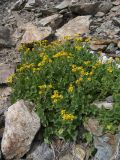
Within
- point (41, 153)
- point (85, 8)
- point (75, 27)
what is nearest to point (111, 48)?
point (75, 27)

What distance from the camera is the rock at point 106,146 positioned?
20.5ft

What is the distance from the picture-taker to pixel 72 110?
258 inches

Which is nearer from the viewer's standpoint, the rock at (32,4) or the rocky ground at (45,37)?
the rocky ground at (45,37)

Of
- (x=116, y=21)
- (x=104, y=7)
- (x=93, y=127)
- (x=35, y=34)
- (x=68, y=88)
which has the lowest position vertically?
(x=104, y=7)

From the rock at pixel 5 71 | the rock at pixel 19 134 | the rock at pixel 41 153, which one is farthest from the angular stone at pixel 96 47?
the rock at pixel 41 153

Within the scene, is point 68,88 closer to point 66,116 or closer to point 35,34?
point 66,116

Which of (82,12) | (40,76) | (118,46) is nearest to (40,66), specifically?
(40,76)

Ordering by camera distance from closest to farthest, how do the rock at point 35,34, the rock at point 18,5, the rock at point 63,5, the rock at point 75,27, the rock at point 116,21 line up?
the rock at point 35,34, the rock at point 116,21, the rock at point 75,27, the rock at point 63,5, the rock at point 18,5

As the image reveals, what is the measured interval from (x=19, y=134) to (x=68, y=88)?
49.7 inches

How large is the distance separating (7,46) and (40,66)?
8.86ft

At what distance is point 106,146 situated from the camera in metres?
6.37

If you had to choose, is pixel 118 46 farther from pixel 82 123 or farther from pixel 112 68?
pixel 82 123

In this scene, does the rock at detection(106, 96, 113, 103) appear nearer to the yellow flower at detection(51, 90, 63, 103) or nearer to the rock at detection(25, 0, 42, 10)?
A: the yellow flower at detection(51, 90, 63, 103)

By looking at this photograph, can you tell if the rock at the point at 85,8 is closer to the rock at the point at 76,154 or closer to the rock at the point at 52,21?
the rock at the point at 52,21
